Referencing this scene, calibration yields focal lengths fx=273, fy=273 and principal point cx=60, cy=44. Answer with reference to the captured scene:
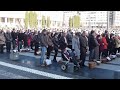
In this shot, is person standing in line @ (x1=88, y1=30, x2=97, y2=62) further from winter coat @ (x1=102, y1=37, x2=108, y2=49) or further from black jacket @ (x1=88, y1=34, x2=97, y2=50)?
winter coat @ (x1=102, y1=37, x2=108, y2=49)

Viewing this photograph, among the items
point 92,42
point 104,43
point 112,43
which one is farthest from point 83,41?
point 112,43

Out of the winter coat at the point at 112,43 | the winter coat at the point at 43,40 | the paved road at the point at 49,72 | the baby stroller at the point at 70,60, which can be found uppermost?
the winter coat at the point at 43,40

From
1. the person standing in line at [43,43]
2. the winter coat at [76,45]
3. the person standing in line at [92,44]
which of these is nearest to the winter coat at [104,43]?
the person standing in line at [92,44]

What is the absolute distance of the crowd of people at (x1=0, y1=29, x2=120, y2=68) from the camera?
12.3 metres

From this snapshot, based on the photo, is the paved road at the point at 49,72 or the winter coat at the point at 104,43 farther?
the winter coat at the point at 104,43

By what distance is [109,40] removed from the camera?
15539 mm

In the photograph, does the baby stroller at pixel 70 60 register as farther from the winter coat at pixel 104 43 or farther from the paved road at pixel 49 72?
the winter coat at pixel 104 43

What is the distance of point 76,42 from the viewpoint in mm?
12258

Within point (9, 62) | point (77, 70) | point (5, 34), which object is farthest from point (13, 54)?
point (77, 70)

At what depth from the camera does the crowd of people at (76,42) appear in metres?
12.3

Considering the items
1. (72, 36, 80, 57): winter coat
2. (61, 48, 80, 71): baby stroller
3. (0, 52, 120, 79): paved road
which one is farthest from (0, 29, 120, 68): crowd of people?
(0, 52, 120, 79): paved road

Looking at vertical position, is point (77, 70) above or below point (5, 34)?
below
